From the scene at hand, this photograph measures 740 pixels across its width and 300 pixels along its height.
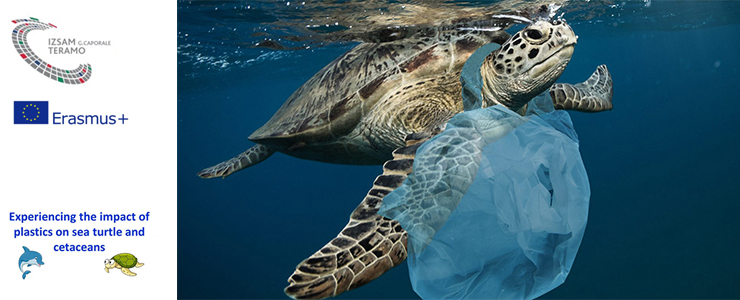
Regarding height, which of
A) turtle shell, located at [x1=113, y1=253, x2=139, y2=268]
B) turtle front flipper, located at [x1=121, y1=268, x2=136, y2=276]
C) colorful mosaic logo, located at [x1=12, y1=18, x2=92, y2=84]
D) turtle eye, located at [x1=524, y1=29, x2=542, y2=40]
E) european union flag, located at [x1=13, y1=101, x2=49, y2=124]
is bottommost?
turtle front flipper, located at [x1=121, y1=268, x2=136, y2=276]

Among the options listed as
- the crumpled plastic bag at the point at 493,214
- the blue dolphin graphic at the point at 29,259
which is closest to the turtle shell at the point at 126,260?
the blue dolphin graphic at the point at 29,259

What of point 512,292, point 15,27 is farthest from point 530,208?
point 15,27

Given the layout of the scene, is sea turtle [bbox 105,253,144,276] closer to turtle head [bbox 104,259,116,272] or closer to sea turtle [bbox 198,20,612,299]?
turtle head [bbox 104,259,116,272]

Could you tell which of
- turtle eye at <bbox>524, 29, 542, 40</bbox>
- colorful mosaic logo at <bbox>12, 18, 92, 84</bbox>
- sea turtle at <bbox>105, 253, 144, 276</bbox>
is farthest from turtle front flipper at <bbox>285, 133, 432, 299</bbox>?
colorful mosaic logo at <bbox>12, 18, 92, 84</bbox>

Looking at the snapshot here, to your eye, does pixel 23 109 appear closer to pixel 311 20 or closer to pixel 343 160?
pixel 343 160

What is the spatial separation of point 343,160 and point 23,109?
95.7 inches

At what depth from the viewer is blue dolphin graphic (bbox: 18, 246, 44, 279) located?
2305mm

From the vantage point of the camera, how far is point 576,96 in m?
3.50

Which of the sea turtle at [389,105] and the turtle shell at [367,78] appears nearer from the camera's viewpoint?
the sea turtle at [389,105]

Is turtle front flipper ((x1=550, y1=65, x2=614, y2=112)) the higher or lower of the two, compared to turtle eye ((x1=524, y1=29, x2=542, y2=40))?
lower

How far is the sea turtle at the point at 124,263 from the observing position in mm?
2424

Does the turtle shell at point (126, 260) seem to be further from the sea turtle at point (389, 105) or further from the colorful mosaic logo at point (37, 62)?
the sea turtle at point (389, 105)

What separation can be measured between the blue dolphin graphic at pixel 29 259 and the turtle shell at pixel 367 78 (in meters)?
1.82

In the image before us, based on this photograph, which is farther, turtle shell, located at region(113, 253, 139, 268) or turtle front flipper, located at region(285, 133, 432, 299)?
turtle shell, located at region(113, 253, 139, 268)
